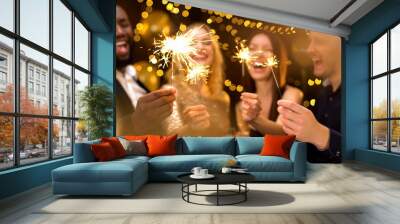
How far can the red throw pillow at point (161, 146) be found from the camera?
6160mm

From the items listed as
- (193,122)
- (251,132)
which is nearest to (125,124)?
(193,122)

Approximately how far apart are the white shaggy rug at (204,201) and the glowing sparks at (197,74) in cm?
361

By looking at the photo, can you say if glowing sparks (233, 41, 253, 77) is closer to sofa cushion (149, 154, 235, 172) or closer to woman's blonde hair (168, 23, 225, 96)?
woman's blonde hair (168, 23, 225, 96)

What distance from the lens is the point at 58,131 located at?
20.1ft

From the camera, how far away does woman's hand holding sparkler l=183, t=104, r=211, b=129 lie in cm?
815

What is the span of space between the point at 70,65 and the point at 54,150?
1.57 metres

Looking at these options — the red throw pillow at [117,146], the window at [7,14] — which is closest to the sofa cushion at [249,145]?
the red throw pillow at [117,146]

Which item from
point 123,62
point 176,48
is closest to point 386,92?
point 176,48

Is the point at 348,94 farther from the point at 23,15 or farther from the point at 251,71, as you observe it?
the point at 23,15

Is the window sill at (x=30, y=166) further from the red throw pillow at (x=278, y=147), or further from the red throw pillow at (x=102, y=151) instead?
the red throw pillow at (x=278, y=147)

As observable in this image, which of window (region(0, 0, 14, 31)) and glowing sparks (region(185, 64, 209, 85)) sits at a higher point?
window (region(0, 0, 14, 31))

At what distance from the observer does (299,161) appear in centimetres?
556

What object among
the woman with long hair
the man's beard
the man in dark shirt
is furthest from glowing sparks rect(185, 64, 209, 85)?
the man in dark shirt

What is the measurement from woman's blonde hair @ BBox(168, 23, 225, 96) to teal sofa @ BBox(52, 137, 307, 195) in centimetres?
199
